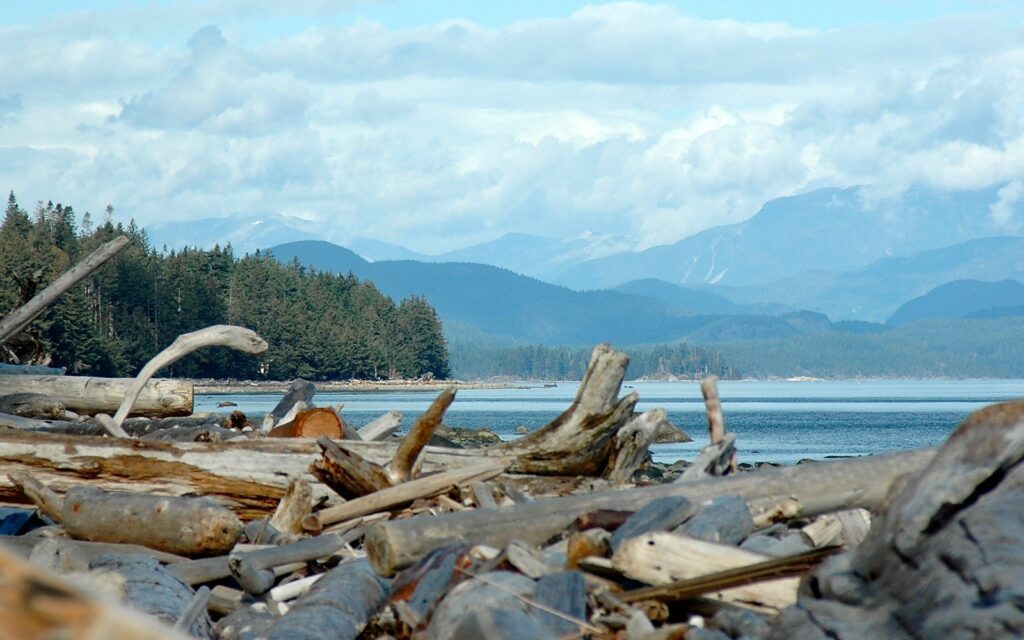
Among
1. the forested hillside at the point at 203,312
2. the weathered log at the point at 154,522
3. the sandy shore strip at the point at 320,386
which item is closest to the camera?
the weathered log at the point at 154,522

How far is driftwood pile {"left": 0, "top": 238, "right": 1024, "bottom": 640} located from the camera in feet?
13.1

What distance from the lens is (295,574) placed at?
8383mm

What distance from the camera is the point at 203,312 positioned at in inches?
5576

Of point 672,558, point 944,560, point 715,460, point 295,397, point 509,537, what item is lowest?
point 509,537

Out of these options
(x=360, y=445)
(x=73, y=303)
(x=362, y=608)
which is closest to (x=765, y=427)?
(x=360, y=445)

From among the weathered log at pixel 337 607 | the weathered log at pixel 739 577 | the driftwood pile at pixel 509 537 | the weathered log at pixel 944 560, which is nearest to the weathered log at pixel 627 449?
the driftwood pile at pixel 509 537

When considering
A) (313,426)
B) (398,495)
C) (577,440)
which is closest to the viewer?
(398,495)

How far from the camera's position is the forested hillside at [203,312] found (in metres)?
106

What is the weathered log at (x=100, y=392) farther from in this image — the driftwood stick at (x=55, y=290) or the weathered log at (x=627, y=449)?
the weathered log at (x=627, y=449)

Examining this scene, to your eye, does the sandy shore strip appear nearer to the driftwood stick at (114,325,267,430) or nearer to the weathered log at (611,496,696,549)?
the driftwood stick at (114,325,267,430)

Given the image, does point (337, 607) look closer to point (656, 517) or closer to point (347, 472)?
point (656, 517)

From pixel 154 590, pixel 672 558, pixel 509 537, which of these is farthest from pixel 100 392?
pixel 672 558

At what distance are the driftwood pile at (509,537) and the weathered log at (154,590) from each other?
3 centimetres

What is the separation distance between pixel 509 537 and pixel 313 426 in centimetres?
625
